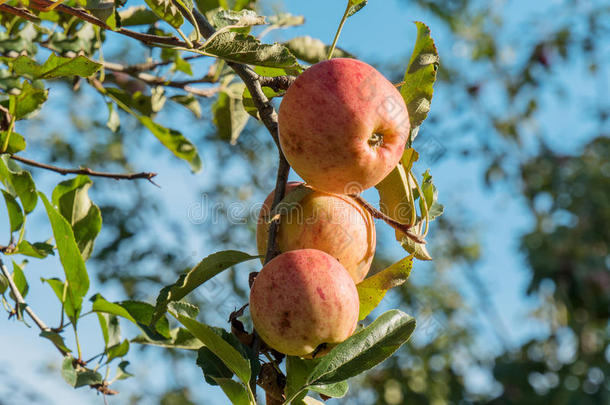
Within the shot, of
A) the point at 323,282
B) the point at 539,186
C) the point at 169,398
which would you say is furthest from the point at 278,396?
the point at 539,186

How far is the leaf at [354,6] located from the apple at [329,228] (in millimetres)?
279

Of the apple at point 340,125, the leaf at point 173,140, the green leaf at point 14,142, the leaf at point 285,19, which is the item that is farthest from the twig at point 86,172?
the leaf at point 285,19

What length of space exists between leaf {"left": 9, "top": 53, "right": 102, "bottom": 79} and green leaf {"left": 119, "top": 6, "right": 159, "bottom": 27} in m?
0.50

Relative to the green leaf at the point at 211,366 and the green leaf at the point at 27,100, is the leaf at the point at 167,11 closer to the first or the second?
the green leaf at the point at 27,100

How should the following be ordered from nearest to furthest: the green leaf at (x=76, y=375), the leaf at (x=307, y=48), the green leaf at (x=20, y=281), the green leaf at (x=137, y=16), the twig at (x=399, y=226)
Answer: the twig at (x=399, y=226) < the green leaf at (x=76, y=375) < the green leaf at (x=20, y=281) < the leaf at (x=307, y=48) < the green leaf at (x=137, y=16)

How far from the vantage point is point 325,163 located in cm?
80

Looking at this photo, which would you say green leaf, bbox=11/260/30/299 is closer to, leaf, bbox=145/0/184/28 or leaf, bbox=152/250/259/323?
leaf, bbox=152/250/259/323

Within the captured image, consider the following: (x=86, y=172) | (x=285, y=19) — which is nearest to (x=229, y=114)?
(x=285, y=19)

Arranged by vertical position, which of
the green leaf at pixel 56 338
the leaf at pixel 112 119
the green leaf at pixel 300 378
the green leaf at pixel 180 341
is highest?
the leaf at pixel 112 119

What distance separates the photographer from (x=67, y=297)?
105cm

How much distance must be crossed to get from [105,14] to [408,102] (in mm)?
456

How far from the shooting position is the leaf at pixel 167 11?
863 mm

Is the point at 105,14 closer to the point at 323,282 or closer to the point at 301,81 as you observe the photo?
the point at 301,81

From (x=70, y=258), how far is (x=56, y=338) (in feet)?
0.48
